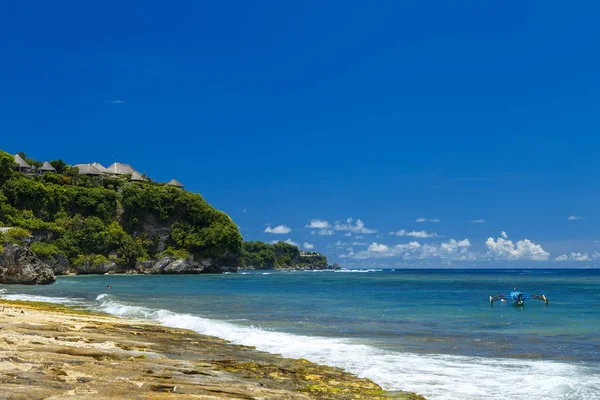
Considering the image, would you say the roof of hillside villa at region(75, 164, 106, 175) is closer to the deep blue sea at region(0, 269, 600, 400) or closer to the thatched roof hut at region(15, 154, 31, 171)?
the thatched roof hut at region(15, 154, 31, 171)

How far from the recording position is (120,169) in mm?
147125

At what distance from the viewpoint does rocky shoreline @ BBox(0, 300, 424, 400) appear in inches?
353

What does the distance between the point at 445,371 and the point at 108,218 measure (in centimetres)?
11179

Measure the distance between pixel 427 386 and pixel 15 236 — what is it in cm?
8436

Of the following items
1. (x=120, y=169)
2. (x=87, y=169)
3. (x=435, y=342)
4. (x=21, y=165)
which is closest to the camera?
(x=435, y=342)

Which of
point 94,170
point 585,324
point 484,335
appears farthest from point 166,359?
point 94,170

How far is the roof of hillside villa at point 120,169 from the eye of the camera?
145125 millimetres

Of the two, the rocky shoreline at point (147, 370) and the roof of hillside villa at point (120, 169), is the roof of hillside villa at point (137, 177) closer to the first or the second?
the roof of hillside villa at point (120, 169)

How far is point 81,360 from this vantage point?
448 inches

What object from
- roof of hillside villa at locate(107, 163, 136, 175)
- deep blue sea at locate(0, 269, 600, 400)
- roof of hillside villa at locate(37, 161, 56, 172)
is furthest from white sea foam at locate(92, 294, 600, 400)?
roof of hillside villa at locate(107, 163, 136, 175)

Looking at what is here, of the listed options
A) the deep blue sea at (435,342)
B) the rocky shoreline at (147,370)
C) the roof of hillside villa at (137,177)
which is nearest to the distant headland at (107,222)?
the roof of hillside villa at (137,177)

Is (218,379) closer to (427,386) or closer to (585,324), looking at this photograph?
(427,386)

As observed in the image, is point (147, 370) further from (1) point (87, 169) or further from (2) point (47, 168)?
(1) point (87, 169)

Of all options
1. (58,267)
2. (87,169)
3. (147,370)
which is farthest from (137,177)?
(147,370)
